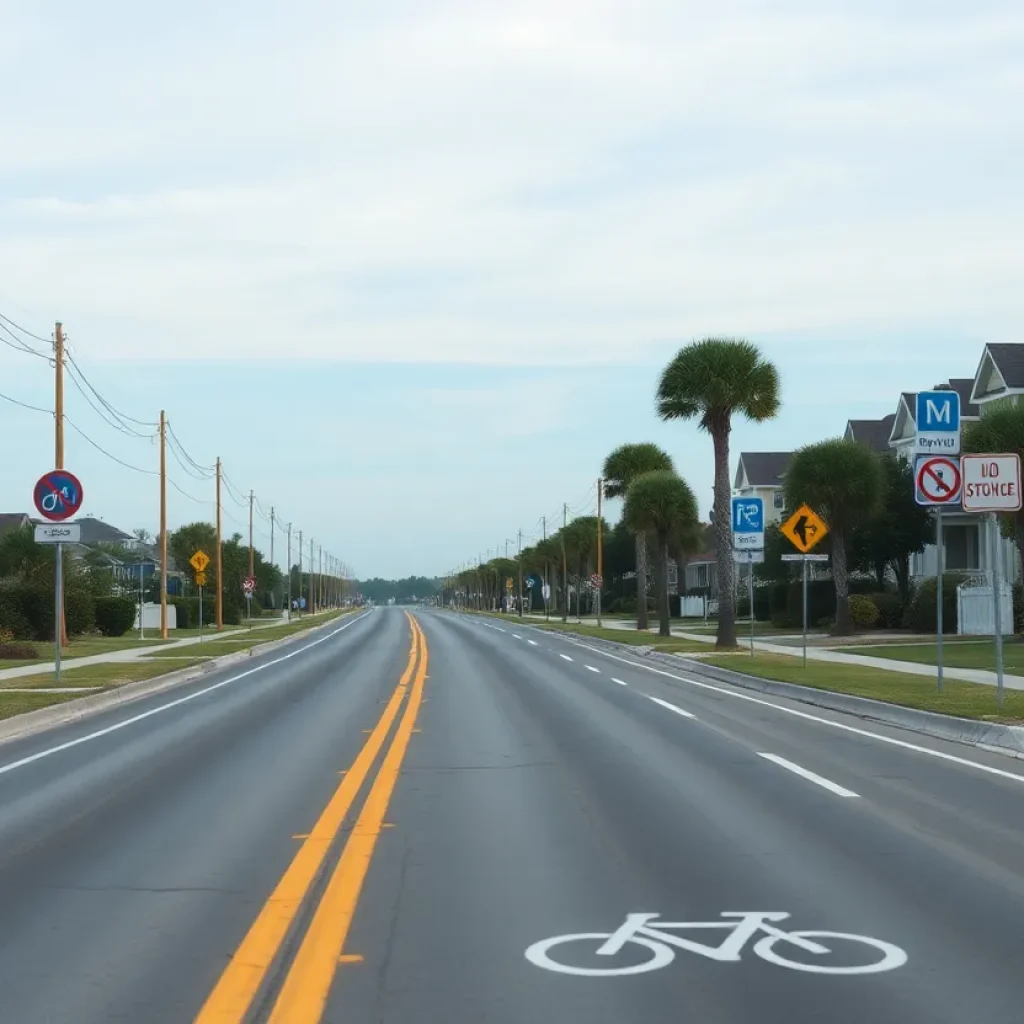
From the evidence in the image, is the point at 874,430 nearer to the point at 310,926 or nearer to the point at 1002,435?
the point at 1002,435

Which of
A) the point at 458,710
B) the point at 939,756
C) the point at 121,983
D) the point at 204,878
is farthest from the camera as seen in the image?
the point at 458,710

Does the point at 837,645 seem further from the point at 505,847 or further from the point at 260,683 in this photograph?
the point at 505,847

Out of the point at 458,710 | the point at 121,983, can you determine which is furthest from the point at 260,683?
the point at 121,983

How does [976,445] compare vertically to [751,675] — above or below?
above

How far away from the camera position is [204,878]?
29.2 ft

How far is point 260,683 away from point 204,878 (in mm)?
20782

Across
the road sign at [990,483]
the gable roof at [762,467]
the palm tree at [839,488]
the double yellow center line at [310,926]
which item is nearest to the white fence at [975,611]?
the palm tree at [839,488]

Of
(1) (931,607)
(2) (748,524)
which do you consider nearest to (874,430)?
(1) (931,607)

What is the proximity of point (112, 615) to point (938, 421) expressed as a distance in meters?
45.3

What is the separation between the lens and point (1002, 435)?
4000 cm

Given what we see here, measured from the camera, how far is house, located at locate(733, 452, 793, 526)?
9531cm

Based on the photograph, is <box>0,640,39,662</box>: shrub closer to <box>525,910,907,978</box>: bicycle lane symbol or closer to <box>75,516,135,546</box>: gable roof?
<box>525,910,907,978</box>: bicycle lane symbol

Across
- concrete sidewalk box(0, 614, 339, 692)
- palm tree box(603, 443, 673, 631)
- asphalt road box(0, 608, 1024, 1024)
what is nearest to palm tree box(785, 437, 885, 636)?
palm tree box(603, 443, 673, 631)

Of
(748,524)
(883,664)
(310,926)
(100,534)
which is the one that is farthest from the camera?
(100,534)
